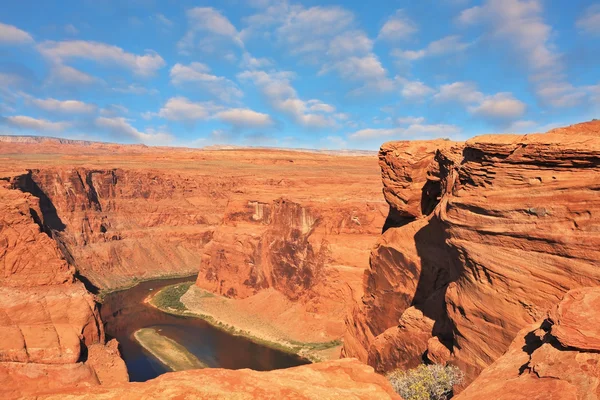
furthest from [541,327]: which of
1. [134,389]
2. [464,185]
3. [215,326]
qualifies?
[215,326]

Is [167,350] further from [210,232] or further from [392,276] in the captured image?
[210,232]

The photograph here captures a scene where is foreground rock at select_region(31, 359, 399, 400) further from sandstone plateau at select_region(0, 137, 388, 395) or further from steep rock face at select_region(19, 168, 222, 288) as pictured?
steep rock face at select_region(19, 168, 222, 288)

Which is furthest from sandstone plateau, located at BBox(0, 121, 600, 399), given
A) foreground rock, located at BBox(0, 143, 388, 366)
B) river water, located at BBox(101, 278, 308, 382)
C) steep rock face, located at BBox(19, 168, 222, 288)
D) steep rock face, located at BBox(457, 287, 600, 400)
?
river water, located at BBox(101, 278, 308, 382)

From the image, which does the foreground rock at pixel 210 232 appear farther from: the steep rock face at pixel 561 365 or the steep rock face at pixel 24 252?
the steep rock face at pixel 561 365

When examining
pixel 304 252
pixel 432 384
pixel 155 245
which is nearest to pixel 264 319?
pixel 304 252

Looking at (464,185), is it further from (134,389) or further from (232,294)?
(232,294)

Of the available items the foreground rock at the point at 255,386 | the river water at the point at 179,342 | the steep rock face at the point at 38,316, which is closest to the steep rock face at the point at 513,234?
the foreground rock at the point at 255,386
